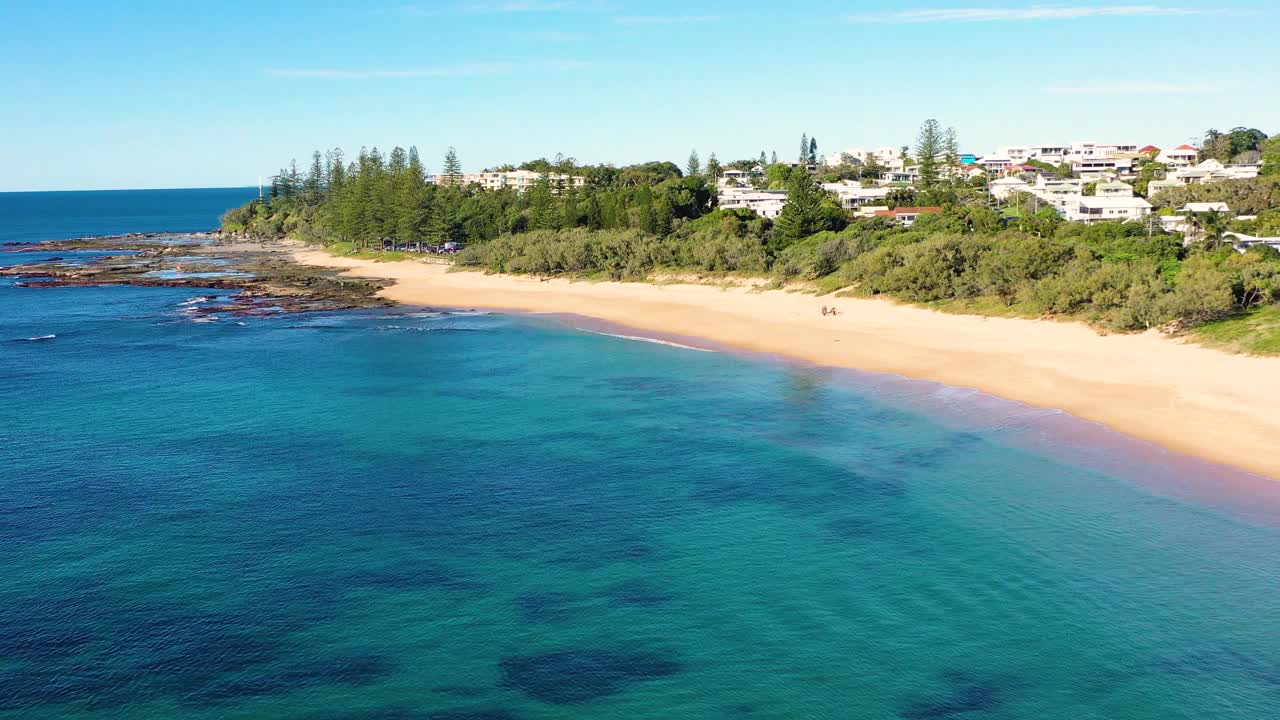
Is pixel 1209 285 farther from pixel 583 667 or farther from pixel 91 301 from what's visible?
pixel 91 301

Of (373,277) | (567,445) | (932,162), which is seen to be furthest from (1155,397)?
(932,162)

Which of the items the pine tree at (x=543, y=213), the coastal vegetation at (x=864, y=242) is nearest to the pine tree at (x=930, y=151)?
the coastal vegetation at (x=864, y=242)

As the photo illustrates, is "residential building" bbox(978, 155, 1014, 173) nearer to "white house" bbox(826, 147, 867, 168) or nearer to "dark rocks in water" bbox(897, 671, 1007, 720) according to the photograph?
"white house" bbox(826, 147, 867, 168)

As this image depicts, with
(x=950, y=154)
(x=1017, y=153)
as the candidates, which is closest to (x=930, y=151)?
(x=950, y=154)

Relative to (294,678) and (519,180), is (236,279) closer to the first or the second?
(294,678)

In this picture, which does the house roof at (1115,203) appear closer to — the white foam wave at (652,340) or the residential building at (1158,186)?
the residential building at (1158,186)
